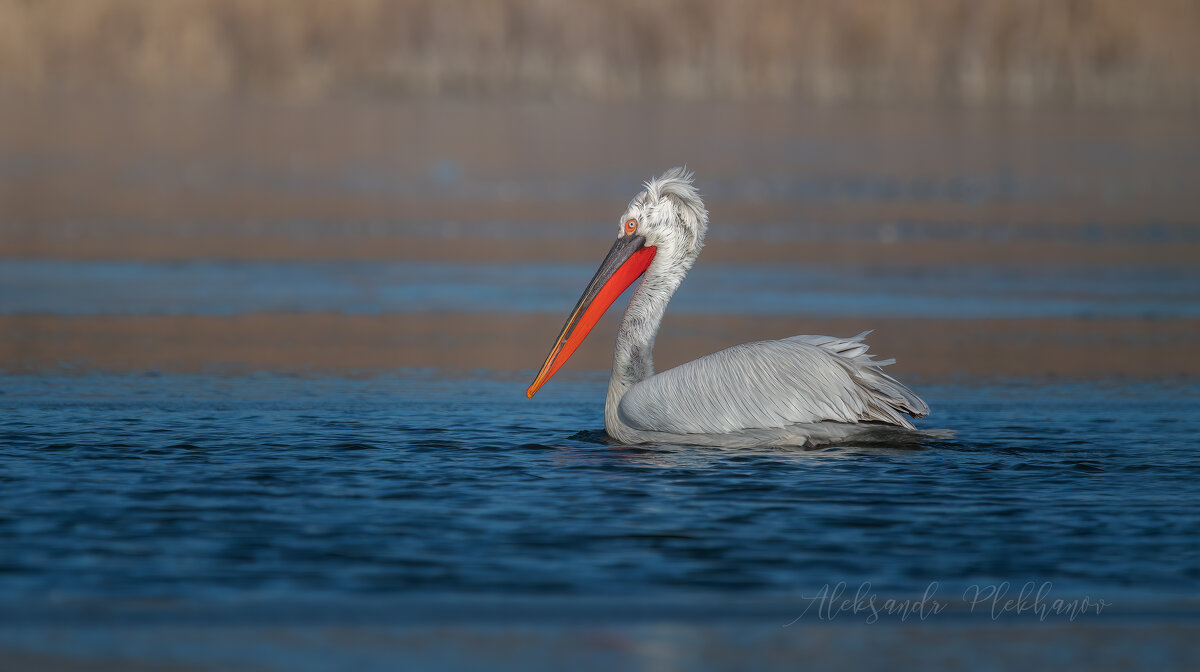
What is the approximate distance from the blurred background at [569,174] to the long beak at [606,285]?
76.3 inches

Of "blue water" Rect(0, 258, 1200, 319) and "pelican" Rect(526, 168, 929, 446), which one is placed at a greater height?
"blue water" Rect(0, 258, 1200, 319)

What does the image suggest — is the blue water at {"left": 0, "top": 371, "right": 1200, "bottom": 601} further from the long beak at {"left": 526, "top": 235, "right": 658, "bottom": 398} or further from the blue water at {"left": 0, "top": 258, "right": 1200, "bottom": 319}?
the blue water at {"left": 0, "top": 258, "right": 1200, "bottom": 319}

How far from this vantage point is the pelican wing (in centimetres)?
716

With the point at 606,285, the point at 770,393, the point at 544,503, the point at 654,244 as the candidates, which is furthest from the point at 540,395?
the point at 544,503

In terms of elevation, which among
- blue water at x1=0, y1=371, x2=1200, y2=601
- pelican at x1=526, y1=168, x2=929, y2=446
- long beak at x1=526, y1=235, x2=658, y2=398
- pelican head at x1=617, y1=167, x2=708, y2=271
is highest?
pelican head at x1=617, y1=167, x2=708, y2=271

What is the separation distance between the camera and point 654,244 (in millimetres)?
8211

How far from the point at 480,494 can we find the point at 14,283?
842 cm

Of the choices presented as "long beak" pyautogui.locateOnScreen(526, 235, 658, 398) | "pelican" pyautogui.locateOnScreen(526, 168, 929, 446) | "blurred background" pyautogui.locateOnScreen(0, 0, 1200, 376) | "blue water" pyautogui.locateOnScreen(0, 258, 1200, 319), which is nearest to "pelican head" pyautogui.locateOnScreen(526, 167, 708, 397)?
"long beak" pyautogui.locateOnScreen(526, 235, 658, 398)

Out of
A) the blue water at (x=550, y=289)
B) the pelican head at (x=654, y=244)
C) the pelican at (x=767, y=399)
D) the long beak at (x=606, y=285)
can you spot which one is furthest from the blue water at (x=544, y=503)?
the blue water at (x=550, y=289)

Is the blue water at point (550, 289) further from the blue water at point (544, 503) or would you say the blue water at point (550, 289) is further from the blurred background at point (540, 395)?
the blue water at point (544, 503)

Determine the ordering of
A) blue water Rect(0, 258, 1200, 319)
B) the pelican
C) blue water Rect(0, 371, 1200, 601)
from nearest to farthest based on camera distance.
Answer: blue water Rect(0, 371, 1200, 601) → the pelican → blue water Rect(0, 258, 1200, 319)

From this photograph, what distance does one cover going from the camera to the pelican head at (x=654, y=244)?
8102 mm

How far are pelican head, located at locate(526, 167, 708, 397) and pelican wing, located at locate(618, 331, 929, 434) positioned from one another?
84 centimetres

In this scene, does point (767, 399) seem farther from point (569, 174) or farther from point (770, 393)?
point (569, 174)
